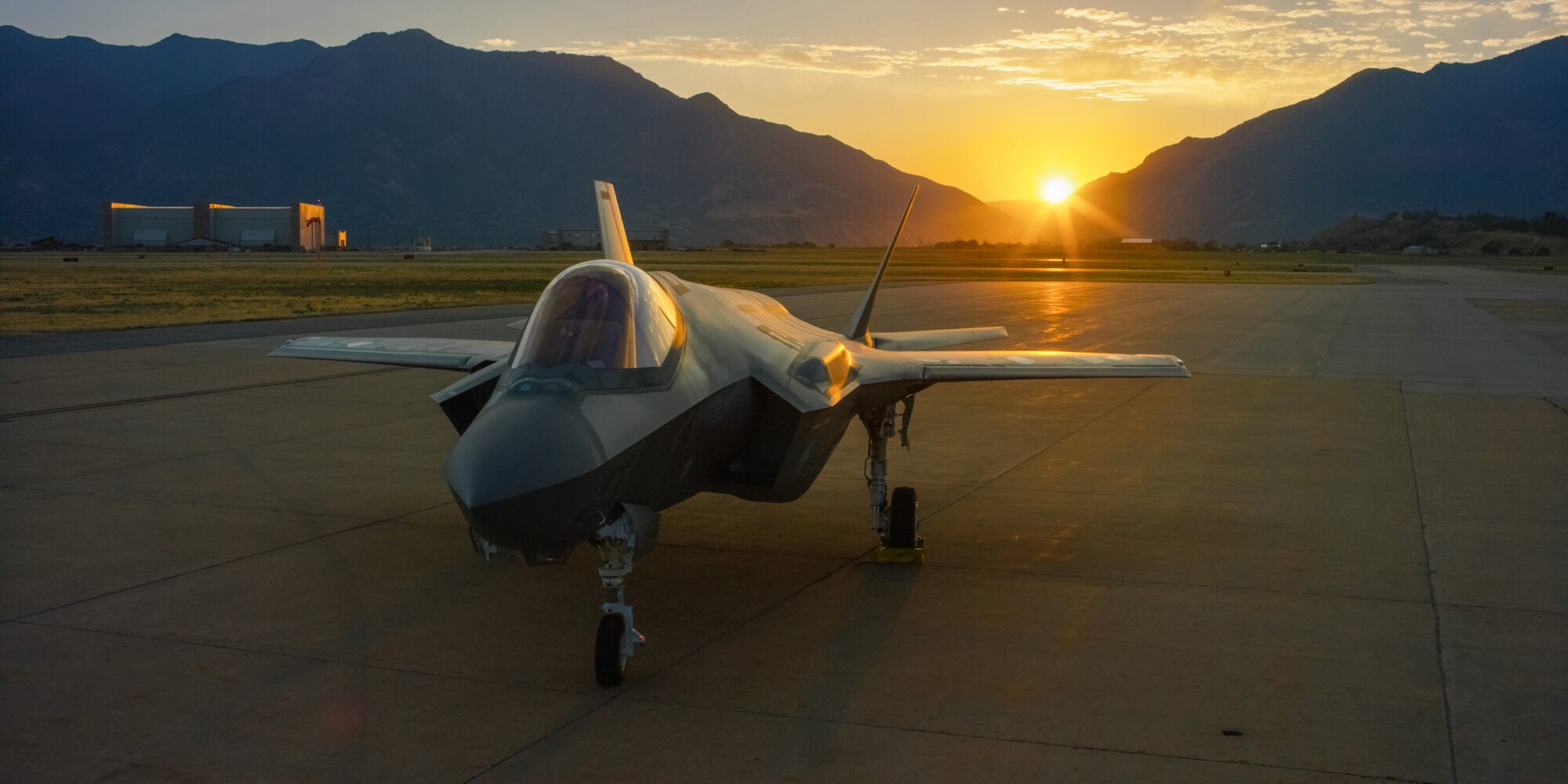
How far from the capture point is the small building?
Result: 178250 millimetres

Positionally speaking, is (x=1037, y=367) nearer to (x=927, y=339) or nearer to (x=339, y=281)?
(x=927, y=339)

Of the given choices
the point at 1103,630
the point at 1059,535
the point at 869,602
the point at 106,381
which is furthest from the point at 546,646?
the point at 106,381

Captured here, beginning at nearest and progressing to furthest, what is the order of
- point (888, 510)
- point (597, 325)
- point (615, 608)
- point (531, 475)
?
point (531, 475) < point (615, 608) < point (597, 325) < point (888, 510)

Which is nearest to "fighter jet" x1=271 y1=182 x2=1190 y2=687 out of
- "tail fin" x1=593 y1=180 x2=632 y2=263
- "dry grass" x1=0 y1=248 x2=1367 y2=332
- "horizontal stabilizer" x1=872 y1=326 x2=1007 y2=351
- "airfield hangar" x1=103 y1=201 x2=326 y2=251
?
"tail fin" x1=593 y1=180 x2=632 y2=263

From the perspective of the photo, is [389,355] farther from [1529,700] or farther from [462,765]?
[1529,700]

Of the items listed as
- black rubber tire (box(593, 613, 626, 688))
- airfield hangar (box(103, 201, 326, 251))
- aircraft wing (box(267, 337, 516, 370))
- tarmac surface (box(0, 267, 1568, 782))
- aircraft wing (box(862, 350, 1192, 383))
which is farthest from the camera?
airfield hangar (box(103, 201, 326, 251))

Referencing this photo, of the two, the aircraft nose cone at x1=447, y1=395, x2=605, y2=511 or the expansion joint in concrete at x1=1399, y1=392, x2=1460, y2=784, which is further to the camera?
the aircraft nose cone at x1=447, y1=395, x2=605, y2=511

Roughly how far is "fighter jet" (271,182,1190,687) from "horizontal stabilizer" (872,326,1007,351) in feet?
8.66

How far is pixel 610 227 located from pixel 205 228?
6756 inches

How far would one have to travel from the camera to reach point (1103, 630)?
820cm

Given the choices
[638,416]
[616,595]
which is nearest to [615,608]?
[616,595]

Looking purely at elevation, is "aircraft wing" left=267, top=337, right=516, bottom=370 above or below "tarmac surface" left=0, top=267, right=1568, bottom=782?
above

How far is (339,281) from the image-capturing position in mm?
65812

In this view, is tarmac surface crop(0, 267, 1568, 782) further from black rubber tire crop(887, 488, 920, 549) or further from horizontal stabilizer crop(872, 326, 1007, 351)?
horizontal stabilizer crop(872, 326, 1007, 351)
